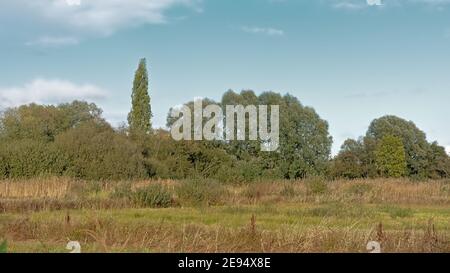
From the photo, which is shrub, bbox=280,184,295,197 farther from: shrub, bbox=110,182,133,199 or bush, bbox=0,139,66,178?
bush, bbox=0,139,66,178

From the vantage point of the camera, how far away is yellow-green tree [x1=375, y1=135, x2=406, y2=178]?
150ft

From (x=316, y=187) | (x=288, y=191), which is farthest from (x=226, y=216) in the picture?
(x=316, y=187)

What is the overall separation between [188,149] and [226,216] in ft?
73.7

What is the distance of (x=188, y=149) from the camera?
3866 centimetres

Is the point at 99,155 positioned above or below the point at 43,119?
below

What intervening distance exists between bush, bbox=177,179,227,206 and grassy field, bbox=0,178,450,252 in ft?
0.13

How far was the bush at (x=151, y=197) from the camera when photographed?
20125 millimetres

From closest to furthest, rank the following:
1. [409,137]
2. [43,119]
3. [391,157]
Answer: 1. [43,119]
2. [391,157]
3. [409,137]

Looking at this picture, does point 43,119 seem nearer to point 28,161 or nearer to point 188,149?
point 188,149

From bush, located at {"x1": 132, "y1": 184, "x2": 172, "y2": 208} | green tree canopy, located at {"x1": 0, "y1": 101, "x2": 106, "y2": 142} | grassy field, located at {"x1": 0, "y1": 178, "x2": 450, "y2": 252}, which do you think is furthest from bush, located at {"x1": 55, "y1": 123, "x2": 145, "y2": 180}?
bush, located at {"x1": 132, "y1": 184, "x2": 172, "y2": 208}

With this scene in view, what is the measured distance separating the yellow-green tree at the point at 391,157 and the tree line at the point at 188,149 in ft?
0.26
